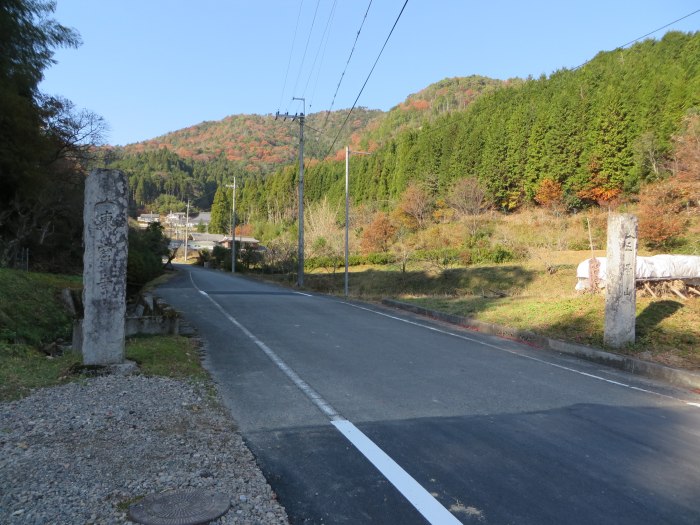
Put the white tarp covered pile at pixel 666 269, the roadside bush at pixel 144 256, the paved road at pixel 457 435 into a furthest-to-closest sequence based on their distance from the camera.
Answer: the roadside bush at pixel 144 256 → the white tarp covered pile at pixel 666 269 → the paved road at pixel 457 435

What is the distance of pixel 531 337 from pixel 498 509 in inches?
360

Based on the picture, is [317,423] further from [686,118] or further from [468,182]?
[468,182]

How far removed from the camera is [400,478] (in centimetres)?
396

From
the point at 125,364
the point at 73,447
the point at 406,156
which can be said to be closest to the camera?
the point at 73,447

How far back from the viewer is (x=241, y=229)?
112 m

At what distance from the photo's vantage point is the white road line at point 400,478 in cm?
340

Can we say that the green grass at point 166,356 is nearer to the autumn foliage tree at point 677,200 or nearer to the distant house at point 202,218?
the autumn foliage tree at point 677,200

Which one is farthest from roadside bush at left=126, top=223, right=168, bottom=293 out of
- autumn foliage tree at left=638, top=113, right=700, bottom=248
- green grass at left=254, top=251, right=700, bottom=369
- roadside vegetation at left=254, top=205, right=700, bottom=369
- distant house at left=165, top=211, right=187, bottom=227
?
distant house at left=165, top=211, right=187, bottom=227

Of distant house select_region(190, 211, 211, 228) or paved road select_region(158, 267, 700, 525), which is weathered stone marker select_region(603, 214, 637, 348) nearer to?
paved road select_region(158, 267, 700, 525)

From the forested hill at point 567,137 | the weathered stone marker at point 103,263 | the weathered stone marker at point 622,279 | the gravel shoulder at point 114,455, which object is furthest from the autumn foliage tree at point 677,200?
the gravel shoulder at point 114,455

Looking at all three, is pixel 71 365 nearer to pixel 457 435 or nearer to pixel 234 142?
pixel 457 435

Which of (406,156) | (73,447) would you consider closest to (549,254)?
(73,447)

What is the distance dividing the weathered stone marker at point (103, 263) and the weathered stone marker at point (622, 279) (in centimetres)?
887

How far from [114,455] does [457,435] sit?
3.04 m
